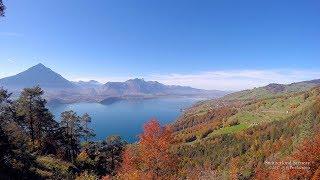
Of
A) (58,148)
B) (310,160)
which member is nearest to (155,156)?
(58,148)

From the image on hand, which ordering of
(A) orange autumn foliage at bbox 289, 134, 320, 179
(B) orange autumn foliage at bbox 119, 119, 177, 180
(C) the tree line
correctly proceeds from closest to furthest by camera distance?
(C) the tree line → (B) orange autumn foliage at bbox 119, 119, 177, 180 → (A) orange autumn foliage at bbox 289, 134, 320, 179

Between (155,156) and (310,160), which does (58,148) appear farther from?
(310,160)

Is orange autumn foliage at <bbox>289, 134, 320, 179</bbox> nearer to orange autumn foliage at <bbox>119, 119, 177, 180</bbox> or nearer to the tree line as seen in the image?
the tree line

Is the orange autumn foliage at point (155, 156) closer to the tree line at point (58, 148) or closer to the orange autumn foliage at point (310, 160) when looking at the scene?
the tree line at point (58, 148)

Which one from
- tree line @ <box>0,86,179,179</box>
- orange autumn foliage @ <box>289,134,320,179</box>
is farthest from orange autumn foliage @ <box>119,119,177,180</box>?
orange autumn foliage @ <box>289,134,320,179</box>

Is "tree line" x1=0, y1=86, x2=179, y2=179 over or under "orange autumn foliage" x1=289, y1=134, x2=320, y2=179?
over

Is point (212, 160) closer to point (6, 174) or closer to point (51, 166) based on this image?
point (51, 166)

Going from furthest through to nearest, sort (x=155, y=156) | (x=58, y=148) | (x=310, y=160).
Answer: (x=58, y=148) → (x=310, y=160) → (x=155, y=156)

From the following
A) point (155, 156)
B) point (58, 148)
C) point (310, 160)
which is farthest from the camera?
point (58, 148)

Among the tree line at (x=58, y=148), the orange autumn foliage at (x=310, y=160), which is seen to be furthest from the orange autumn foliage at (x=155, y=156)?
the orange autumn foliage at (x=310, y=160)

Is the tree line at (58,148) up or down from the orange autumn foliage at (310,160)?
up

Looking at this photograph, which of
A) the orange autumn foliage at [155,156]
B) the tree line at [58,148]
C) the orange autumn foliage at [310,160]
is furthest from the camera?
the orange autumn foliage at [310,160]
